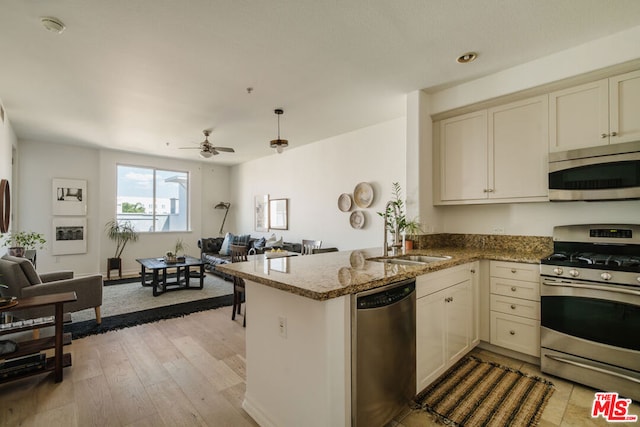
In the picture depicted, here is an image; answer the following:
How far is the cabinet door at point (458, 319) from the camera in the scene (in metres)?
2.33

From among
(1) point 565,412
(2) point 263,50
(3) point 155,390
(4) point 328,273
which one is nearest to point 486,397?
(1) point 565,412

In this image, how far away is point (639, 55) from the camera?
2199mm

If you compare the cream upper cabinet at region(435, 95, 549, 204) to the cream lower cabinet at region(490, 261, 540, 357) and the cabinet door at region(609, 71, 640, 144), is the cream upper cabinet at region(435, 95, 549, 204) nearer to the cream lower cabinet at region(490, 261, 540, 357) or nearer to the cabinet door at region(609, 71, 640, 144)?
the cabinet door at region(609, 71, 640, 144)

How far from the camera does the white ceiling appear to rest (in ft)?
6.69

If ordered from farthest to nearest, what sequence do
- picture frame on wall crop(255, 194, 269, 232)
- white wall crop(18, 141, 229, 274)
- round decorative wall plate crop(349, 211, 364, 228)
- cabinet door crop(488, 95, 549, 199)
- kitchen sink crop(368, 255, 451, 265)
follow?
1. picture frame on wall crop(255, 194, 269, 232)
2. white wall crop(18, 141, 229, 274)
3. round decorative wall plate crop(349, 211, 364, 228)
4. cabinet door crop(488, 95, 549, 199)
5. kitchen sink crop(368, 255, 451, 265)

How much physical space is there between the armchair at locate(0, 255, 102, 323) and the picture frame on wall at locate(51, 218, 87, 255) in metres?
3.43

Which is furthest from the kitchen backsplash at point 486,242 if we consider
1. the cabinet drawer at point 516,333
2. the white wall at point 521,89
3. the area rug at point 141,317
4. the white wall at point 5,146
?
the white wall at point 5,146

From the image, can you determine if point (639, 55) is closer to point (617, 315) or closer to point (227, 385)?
point (617, 315)

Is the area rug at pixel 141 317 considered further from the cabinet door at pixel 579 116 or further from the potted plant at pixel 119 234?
the cabinet door at pixel 579 116

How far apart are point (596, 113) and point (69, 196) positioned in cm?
843

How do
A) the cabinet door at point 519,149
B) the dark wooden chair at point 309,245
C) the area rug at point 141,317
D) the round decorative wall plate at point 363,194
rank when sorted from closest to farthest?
1. the cabinet door at point 519,149
2. the area rug at point 141,317
3. the round decorative wall plate at point 363,194
4. the dark wooden chair at point 309,245

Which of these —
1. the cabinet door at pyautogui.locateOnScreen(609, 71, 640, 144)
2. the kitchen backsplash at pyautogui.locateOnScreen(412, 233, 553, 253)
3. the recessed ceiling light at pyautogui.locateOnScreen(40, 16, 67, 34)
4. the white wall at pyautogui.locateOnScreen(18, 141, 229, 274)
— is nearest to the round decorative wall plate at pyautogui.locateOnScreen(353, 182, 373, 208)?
the kitchen backsplash at pyautogui.locateOnScreen(412, 233, 553, 253)

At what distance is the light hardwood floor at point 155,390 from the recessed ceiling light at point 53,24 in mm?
2718

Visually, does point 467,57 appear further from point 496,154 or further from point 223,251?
point 223,251
